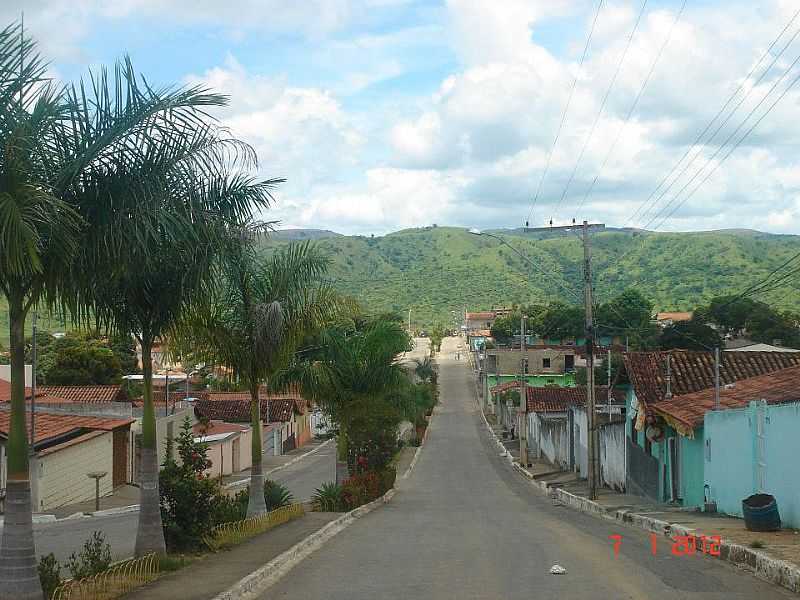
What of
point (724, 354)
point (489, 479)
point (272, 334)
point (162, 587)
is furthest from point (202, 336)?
point (489, 479)

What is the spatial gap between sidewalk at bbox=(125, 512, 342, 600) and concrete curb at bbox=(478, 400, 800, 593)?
19.2 ft

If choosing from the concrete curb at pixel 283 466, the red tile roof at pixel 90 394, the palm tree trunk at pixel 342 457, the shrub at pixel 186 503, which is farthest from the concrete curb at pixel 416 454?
the shrub at pixel 186 503

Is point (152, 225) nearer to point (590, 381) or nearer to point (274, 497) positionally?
point (274, 497)

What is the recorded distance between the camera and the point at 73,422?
31.9 m

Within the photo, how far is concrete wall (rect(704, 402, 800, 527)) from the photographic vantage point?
49.2 ft

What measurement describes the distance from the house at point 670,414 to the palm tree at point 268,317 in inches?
365

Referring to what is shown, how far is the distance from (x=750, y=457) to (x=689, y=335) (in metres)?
47.3

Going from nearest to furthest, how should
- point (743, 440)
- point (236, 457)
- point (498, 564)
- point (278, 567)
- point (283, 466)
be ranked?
point (278, 567)
point (498, 564)
point (743, 440)
point (236, 457)
point (283, 466)

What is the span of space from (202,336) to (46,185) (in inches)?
322

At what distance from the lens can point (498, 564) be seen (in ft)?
40.9

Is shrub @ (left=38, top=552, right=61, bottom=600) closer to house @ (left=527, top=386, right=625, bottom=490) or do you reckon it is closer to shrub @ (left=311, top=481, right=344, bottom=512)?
shrub @ (left=311, top=481, right=344, bottom=512)

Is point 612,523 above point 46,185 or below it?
below

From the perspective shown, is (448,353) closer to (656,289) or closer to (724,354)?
(656,289)

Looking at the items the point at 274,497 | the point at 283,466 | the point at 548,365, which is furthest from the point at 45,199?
the point at 548,365
